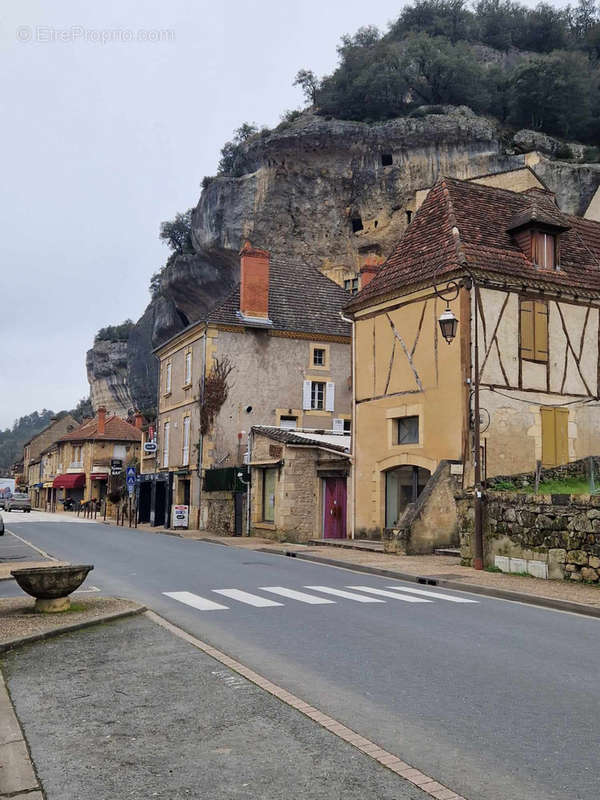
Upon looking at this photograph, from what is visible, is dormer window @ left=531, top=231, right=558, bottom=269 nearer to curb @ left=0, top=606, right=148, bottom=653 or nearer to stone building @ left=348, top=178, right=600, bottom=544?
stone building @ left=348, top=178, right=600, bottom=544

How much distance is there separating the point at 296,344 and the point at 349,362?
9.49 feet

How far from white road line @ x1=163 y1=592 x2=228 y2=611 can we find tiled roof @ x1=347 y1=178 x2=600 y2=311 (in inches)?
454

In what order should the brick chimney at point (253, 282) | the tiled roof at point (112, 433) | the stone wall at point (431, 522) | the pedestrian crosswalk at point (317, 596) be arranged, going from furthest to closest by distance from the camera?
the tiled roof at point (112, 433) < the brick chimney at point (253, 282) < the stone wall at point (431, 522) < the pedestrian crosswalk at point (317, 596)

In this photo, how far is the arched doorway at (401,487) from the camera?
2045cm

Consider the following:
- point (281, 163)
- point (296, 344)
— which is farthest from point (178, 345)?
point (281, 163)

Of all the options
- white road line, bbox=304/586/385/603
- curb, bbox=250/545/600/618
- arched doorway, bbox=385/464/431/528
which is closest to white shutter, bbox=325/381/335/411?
arched doorway, bbox=385/464/431/528

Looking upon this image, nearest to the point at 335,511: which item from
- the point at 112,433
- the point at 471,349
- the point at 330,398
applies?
the point at 471,349

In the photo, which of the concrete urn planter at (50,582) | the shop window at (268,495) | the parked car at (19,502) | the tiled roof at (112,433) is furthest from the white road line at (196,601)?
the parked car at (19,502)

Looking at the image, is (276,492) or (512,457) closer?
(512,457)

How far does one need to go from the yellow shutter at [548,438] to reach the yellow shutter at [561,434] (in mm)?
123

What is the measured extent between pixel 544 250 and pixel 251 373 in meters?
14.5

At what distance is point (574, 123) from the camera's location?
2147 inches

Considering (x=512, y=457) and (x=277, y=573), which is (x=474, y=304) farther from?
(x=277, y=573)

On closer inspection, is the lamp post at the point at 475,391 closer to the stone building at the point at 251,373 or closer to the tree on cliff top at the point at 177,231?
the stone building at the point at 251,373
